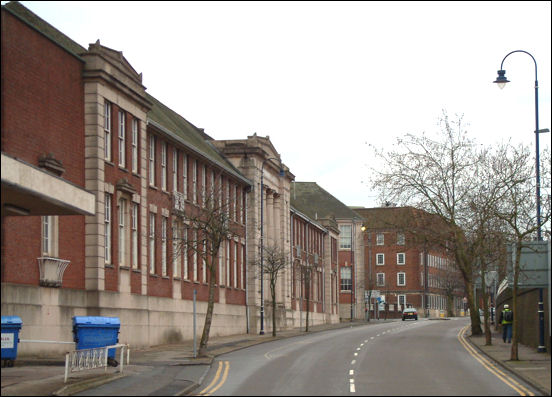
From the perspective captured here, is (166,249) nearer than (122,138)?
No

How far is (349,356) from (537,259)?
782 centimetres

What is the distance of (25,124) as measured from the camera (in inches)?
1242

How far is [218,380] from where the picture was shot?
25250 millimetres

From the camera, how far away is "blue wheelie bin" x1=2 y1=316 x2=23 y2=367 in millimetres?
26469

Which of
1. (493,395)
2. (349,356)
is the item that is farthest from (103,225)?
(493,395)

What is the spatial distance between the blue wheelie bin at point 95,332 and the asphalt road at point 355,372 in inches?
126

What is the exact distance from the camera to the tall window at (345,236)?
362ft

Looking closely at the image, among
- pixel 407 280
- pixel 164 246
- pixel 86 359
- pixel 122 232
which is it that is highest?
pixel 122 232

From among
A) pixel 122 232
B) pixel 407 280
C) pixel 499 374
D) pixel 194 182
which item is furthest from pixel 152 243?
pixel 407 280

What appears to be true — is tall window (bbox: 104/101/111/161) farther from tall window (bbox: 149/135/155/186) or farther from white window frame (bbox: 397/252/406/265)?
white window frame (bbox: 397/252/406/265)

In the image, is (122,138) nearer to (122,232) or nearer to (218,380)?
(122,232)

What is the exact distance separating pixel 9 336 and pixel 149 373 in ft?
13.4

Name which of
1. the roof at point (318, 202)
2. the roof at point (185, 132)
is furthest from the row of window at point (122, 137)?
the roof at point (318, 202)

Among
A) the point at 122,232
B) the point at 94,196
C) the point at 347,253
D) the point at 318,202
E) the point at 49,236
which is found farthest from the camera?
the point at 318,202
